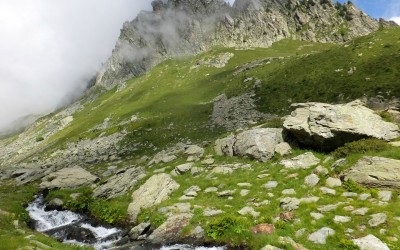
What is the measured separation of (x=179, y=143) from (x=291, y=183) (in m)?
33.0

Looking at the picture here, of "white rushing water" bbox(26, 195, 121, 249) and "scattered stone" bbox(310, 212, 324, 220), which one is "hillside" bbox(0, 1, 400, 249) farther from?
"white rushing water" bbox(26, 195, 121, 249)

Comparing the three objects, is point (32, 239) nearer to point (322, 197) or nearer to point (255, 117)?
point (322, 197)

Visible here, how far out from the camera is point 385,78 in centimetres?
5781

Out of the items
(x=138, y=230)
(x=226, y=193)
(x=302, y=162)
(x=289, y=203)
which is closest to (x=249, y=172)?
(x=226, y=193)

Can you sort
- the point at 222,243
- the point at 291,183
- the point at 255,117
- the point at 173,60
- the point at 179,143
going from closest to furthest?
the point at 222,243 → the point at 291,183 → the point at 179,143 → the point at 255,117 → the point at 173,60

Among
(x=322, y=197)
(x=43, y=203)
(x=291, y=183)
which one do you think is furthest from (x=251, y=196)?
(x=43, y=203)

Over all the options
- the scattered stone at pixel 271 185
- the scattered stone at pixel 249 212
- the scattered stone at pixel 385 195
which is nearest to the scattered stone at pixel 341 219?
the scattered stone at pixel 385 195

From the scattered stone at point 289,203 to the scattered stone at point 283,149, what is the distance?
8.45 meters

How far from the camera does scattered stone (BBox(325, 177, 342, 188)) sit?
2439 centimetres

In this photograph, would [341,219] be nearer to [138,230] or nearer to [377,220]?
[377,220]

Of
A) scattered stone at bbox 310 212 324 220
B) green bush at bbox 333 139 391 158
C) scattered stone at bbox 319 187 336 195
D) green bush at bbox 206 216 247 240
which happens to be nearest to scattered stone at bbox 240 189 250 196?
green bush at bbox 206 216 247 240

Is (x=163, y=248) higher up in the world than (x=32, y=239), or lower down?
lower down

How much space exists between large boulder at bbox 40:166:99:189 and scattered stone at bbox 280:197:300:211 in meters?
26.4

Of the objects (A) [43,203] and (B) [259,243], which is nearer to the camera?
(B) [259,243]
